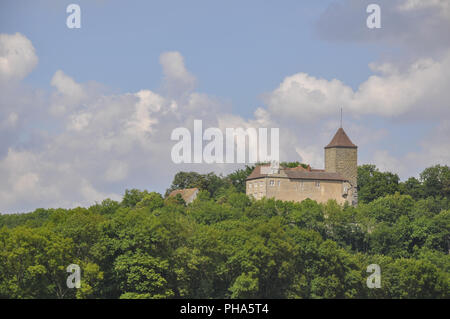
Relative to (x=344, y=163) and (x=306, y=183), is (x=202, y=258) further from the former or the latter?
(x=344, y=163)

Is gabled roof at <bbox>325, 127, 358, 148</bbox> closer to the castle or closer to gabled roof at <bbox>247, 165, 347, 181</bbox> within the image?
the castle

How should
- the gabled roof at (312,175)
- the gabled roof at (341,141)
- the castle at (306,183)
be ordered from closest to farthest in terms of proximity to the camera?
the castle at (306,183) < the gabled roof at (312,175) < the gabled roof at (341,141)

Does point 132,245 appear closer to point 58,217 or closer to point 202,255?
point 202,255

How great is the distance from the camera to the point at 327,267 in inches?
2849

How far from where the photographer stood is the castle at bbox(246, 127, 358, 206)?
340 ft

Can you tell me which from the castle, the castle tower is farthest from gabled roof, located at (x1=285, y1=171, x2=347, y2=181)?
the castle tower

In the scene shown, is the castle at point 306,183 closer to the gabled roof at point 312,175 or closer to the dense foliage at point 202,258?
the gabled roof at point 312,175

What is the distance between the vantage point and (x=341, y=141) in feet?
362

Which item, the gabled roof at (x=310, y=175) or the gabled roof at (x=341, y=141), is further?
the gabled roof at (x=341, y=141)

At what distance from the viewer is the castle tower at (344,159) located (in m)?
108

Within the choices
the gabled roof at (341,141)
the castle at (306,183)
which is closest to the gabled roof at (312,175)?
the castle at (306,183)

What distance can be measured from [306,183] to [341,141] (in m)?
8.82

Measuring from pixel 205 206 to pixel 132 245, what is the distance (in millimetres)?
33413
